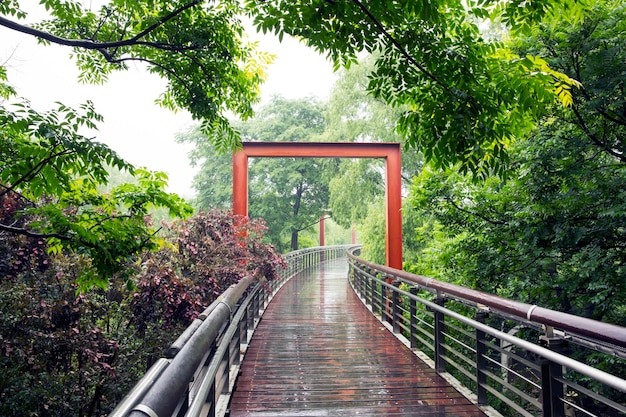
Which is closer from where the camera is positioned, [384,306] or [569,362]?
[569,362]

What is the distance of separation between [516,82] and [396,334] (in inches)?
158

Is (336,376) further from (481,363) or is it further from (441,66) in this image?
(441,66)

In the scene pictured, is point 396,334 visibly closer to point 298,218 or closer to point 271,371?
point 271,371

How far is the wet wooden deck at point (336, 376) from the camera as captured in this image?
11.1 ft

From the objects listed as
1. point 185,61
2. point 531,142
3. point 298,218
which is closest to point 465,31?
point 531,142

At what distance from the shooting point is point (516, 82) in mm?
2928

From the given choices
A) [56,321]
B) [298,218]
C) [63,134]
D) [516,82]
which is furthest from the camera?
[298,218]

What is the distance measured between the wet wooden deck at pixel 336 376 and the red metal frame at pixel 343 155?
3313 mm

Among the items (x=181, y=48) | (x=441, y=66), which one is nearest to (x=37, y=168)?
(x=181, y=48)

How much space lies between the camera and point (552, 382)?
236 centimetres

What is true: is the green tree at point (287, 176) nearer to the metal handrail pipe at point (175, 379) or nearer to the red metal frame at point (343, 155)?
the red metal frame at point (343, 155)

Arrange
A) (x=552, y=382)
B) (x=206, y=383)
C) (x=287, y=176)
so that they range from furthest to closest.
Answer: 1. (x=287, y=176)
2. (x=552, y=382)
3. (x=206, y=383)

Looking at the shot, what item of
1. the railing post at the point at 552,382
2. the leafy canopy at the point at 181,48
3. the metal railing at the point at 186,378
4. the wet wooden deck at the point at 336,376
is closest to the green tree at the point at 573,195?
the wet wooden deck at the point at 336,376

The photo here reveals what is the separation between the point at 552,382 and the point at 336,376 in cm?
225
